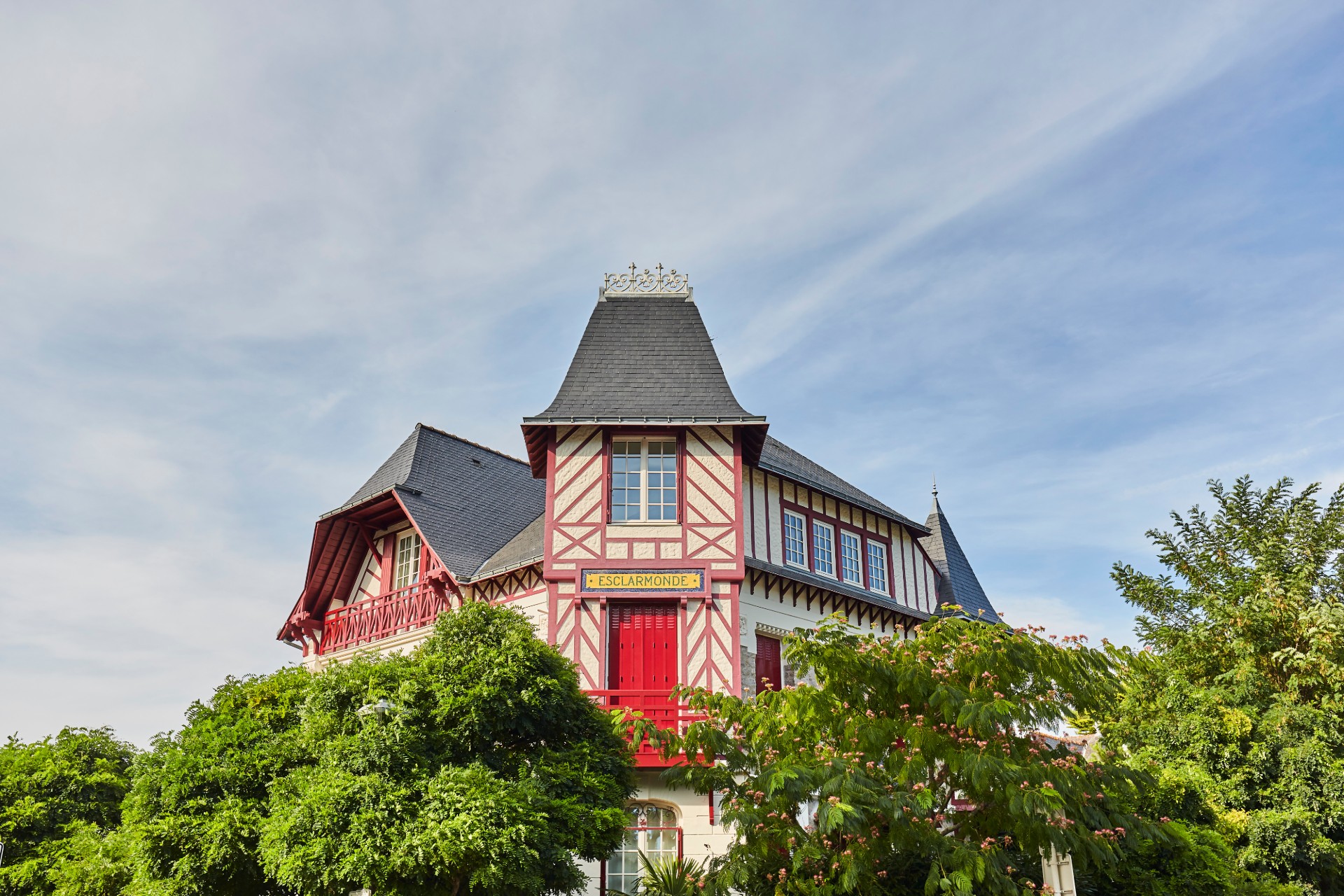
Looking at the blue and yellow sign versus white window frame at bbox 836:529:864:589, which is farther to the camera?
white window frame at bbox 836:529:864:589

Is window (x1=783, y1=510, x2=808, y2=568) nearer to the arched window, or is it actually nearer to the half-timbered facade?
the half-timbered facade

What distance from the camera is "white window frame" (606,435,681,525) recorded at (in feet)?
55.7

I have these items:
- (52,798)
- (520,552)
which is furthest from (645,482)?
(52,798)

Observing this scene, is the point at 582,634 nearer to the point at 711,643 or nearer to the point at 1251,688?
the point at 711,643

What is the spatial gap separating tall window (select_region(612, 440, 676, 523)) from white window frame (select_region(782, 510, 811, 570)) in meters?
2.83

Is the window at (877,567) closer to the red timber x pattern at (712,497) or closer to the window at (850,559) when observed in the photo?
the window at (850,559)

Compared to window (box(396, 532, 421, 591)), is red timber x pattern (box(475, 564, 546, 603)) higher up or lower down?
lower down

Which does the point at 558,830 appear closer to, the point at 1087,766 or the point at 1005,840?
the point at 1005,840

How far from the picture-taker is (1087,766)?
11477 millimetres

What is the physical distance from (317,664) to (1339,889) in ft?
56.7

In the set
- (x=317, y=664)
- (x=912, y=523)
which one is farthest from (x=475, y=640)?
(x=912, y=523)

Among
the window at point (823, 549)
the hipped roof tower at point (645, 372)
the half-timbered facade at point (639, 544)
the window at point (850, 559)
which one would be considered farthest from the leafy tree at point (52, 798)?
the window at point (850, 559)

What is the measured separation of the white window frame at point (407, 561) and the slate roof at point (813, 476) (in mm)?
6589

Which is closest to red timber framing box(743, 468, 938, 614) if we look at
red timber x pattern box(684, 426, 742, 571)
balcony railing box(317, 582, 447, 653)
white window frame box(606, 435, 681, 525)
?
red timber x pattern box(684, 426, 742, 571)
